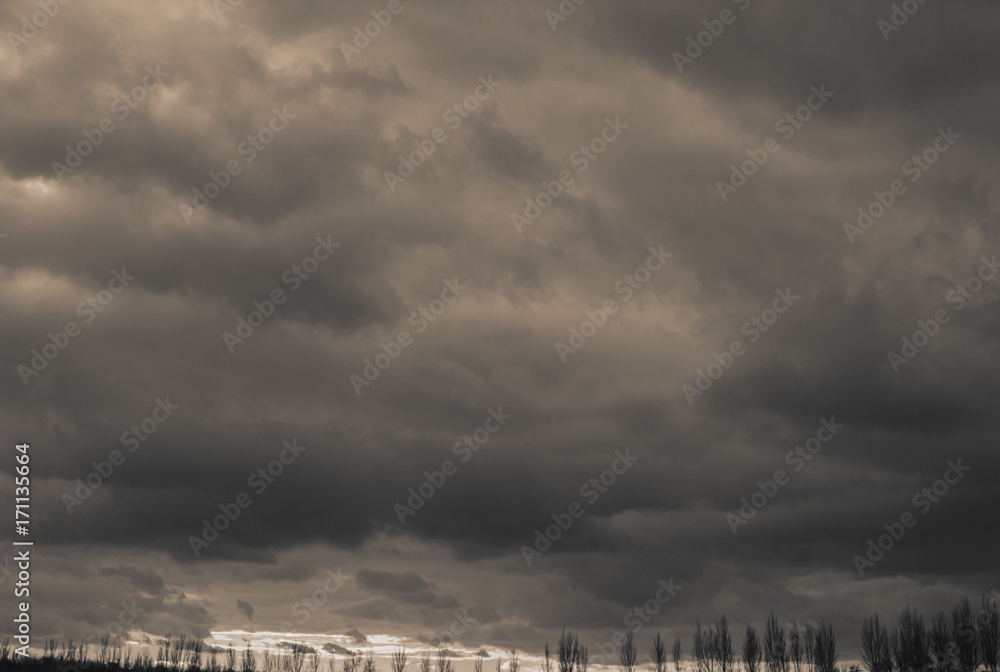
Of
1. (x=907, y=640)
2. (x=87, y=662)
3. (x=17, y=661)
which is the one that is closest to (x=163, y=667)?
(x=87, y=662)

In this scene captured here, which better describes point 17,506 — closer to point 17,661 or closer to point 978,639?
point 17,661

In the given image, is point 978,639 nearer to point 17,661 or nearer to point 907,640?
point 907,640

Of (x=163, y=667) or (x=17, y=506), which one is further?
(x=163, y=667)

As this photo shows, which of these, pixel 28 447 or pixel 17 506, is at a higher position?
pixel 28 447

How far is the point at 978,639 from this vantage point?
190m

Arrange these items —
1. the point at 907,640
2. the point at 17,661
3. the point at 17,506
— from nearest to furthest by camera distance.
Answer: the point at 17,506 → the point at 17,661 → the point at 907,640

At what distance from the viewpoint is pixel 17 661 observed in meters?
166

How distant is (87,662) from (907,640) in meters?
151

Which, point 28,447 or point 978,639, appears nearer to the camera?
point 28,447

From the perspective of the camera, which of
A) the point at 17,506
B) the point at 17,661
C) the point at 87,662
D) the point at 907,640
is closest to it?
the point at 17,506

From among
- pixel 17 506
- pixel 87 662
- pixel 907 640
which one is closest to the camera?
pixel 17 506

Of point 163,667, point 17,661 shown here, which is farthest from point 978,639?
point 17,661

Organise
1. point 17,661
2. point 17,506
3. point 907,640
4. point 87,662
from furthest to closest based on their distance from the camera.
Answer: point 907,640 < point 87,662 < point 17,661 < point 17,506

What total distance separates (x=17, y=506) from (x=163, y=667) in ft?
400
